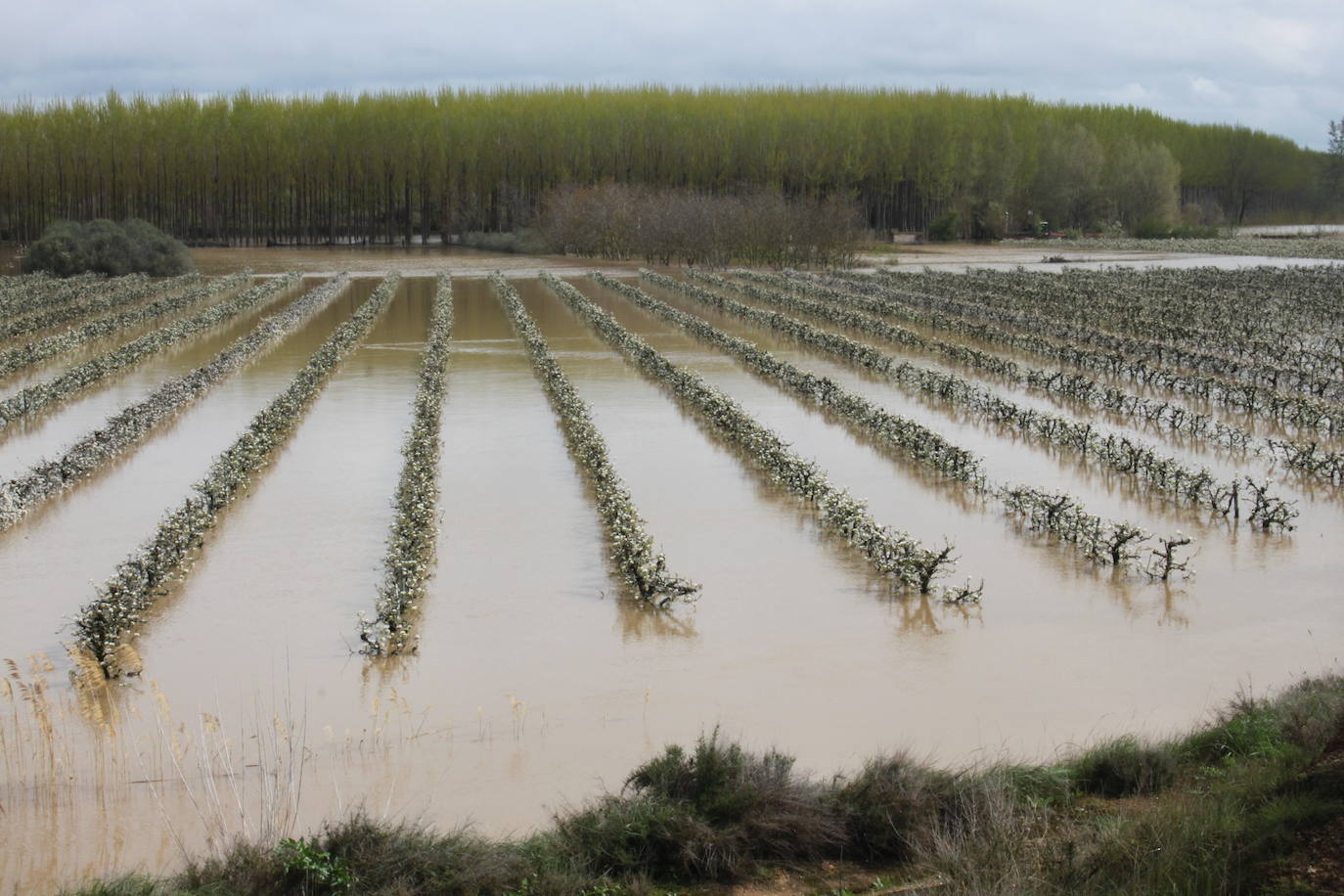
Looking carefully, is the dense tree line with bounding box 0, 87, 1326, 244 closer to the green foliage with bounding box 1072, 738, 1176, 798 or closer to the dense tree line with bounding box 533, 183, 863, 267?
the dense tree line with bounding box 533, 183, 863, 267

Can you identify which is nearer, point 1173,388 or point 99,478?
point 99,478

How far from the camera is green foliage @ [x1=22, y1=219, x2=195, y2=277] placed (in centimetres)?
4747

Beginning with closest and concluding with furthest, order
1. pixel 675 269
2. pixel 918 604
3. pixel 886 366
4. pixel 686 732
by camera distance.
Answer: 1. pixel 686 732
2. pixel 918 604
3. pixel 886 366
4. pixel 675 269

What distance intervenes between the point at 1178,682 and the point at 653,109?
262 feet

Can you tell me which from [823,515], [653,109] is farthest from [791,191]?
[823,515]

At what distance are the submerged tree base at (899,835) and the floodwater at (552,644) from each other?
56 centimetres

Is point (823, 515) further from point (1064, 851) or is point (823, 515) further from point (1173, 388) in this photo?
point (1173, 388)

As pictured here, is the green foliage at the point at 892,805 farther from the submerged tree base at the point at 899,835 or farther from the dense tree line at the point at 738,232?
the dense tree line at the point at 738,232

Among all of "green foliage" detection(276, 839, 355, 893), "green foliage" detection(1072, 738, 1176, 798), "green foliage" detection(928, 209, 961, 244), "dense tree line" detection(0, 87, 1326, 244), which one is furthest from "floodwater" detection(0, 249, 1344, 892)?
"green foliage" detection(928, 209, 961, 244)

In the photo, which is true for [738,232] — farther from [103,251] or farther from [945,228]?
[945,228]

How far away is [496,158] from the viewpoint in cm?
7869

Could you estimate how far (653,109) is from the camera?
279 feet

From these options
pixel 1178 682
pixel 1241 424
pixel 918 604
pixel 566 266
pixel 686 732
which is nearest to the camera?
pixel 686 732

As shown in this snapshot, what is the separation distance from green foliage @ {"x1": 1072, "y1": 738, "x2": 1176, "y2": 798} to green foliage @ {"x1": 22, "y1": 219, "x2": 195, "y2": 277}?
1814 inches
